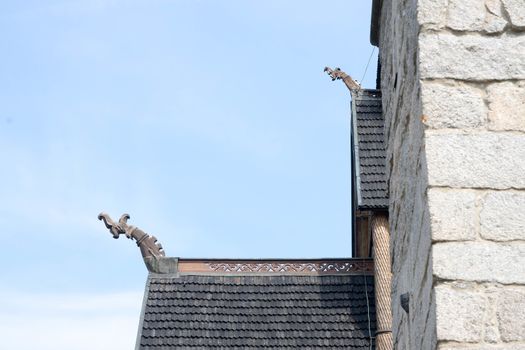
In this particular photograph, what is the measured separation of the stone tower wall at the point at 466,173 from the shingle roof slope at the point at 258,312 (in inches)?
283

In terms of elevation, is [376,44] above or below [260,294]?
below

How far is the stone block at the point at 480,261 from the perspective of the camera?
12.0 feet

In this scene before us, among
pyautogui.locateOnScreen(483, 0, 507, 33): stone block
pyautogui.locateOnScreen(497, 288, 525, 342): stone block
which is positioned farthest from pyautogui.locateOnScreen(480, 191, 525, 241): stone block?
pyautogui.locateOnScreen(483, 0, 507, 33): stone block

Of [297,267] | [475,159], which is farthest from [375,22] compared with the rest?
[297,267]

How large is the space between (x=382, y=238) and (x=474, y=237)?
8050 mm

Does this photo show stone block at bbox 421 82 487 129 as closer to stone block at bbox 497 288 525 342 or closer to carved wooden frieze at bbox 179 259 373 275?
stone block at bbox 497 288 525 342

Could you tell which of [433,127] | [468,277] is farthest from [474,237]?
[433,127]

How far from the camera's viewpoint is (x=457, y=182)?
3.77m

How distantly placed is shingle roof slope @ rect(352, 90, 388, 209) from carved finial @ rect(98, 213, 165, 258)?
2.33 meters

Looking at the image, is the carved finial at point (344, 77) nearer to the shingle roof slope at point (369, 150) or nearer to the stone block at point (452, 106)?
the shingle roof slope at point (369, 150)

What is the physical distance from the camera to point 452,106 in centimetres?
390

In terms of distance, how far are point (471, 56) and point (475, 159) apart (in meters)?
0.41

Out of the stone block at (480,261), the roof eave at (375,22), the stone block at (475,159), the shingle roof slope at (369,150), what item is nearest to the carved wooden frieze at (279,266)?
the shingle roof slope at (369,150)

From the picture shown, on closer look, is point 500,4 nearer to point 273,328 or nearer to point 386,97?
point 386,97
